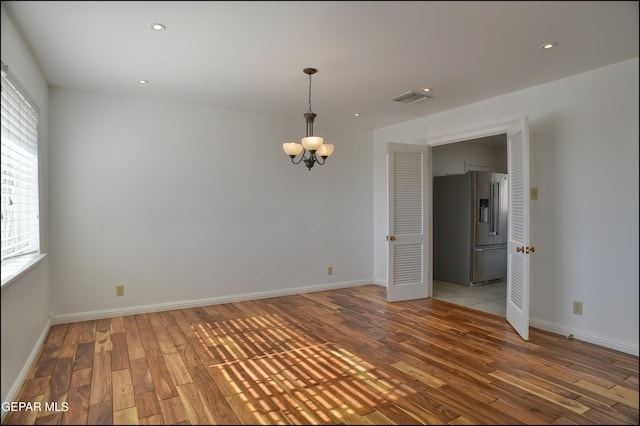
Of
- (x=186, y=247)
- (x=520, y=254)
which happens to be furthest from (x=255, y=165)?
(x=520, y=254)

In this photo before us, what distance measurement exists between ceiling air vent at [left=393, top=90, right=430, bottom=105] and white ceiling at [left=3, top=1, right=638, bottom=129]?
0.40ft

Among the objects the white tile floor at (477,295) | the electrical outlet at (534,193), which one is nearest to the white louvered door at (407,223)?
the white tile floor at (477,295)

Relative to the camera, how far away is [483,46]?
303cm

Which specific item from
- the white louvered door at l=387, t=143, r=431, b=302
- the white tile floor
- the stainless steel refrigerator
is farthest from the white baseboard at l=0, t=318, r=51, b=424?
the stainless steel refrigerator

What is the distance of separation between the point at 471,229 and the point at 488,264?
696 millimetres

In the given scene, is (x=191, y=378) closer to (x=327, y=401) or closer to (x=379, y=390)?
(x=327, y=401)

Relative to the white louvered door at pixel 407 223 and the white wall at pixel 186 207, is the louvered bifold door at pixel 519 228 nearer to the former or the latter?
the white louvered door at pixel 407 223

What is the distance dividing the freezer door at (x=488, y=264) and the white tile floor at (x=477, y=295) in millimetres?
134

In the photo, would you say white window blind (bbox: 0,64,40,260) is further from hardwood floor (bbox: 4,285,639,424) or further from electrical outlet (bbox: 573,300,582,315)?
electrical outlet (bbox: 573,300,582,315)

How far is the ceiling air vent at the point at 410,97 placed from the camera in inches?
169

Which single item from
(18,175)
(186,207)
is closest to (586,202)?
(186,207)

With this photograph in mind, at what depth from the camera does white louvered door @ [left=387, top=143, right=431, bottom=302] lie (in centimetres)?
516

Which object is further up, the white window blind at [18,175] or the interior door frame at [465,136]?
the interior door frame at [465,136]

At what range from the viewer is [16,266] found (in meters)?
2.79
